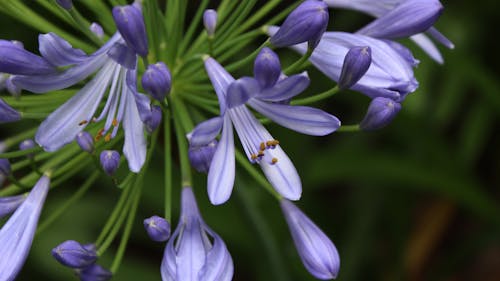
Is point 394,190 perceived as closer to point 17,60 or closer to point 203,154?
point 203,154

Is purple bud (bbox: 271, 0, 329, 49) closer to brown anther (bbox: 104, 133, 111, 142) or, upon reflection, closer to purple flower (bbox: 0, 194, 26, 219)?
brown anther (bbox: 104, 133, 111, 142)

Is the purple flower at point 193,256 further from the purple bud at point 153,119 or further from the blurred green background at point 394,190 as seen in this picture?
the blurred green background at point 394,190

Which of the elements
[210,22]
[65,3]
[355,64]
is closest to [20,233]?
[65,3]

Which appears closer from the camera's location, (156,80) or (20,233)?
(156,80)

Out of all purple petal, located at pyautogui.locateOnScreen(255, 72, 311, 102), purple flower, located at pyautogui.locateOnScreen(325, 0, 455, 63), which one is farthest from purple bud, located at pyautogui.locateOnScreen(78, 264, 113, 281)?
purple flower, located at pyautogui.locateOnScreen(325, 0, 455, 63)

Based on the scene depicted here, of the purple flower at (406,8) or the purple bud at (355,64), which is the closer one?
the purple bud at (355,64)

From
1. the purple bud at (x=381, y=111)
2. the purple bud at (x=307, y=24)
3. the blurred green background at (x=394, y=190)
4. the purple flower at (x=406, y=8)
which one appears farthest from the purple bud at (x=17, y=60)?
the blurred green background at (x=394, y=190)
